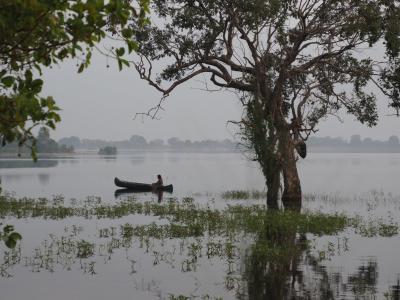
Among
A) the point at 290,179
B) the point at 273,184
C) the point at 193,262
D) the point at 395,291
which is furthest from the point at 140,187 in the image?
the point at 395,291

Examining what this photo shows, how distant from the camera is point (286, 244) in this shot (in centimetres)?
1614

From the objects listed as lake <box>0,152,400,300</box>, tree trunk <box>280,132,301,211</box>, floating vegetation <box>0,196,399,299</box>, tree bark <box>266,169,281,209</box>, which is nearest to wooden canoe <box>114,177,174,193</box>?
tree trunk <box>280,132,301,211</box>

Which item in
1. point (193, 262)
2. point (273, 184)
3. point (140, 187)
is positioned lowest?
point (140, 187)

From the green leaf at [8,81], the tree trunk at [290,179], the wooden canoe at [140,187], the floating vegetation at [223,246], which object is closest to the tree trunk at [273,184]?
the tree trunk at [290,179]

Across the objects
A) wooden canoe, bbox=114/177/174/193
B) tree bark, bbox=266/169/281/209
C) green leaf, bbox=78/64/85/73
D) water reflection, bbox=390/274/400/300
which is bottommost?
wooden canoe, bbox=114/177/174/193

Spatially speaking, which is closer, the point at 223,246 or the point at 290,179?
the point at 223,246

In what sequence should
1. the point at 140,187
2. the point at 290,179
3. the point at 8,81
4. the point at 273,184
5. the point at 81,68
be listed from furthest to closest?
the point at 140,187, the point at 290,179, the point at 273,184, the point at 81,68, the point at 8,81

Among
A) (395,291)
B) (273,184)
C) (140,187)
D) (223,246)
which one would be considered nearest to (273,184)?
(273,184)

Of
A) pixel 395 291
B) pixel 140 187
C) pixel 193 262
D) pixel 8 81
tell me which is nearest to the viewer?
pixel 8 81

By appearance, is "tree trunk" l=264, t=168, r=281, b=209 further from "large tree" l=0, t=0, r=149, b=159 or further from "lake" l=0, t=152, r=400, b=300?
"large tree" l=0, t=0, r=149, b=159

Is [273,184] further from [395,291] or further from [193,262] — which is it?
[395,291]

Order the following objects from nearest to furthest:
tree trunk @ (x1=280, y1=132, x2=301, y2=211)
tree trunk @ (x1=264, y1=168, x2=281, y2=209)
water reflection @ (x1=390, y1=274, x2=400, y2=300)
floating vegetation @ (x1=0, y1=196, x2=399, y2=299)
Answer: water reflection @ (x1=390, y1=274, x2=400, y2=300) → floating vegetation @ (x1=0, y1=196, x2=399, y2=299) → tree trunk @ (x1=264, y1=168, x2=281, y2=209) → tree trunk @ (x1=280, y1=132, x2=301, y2=211)

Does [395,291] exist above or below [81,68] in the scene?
below

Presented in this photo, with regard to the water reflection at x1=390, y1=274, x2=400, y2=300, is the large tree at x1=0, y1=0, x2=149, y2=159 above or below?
above
